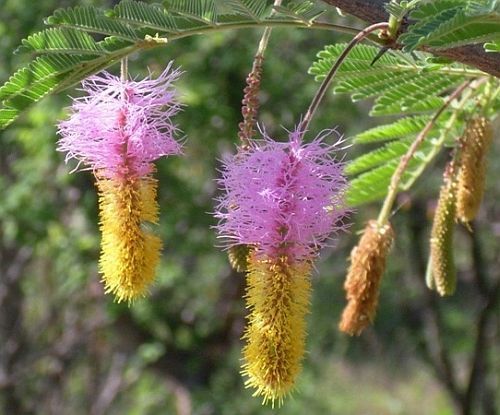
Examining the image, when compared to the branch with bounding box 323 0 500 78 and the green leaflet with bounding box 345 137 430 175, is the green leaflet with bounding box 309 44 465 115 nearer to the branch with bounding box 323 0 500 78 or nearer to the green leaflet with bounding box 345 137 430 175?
the green leaflet with bounding box 345 137 430 175

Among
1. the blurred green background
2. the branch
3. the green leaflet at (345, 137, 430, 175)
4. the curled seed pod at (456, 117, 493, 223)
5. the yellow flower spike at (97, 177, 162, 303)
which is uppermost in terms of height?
the branch

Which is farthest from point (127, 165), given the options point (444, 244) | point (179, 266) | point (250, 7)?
point (179, 266)

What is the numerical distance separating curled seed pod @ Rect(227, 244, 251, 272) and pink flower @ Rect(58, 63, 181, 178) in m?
0.23

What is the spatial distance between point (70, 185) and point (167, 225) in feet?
2.83

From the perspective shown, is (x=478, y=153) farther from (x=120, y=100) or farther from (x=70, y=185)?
(x=70, y=185)

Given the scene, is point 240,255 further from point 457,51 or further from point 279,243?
point 457,51

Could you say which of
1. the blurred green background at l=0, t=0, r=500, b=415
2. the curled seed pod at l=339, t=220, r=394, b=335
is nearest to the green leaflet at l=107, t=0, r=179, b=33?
the curled seed pod at l=339, t=220, r=394, b=335

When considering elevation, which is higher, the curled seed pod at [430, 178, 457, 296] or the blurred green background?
the curled seed pod at [430, 178, 457, 296]

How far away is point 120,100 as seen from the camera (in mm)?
1872

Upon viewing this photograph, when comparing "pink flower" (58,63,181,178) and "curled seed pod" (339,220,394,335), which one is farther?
"curled seed pod" (339,220,394,335)

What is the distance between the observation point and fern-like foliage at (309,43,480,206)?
229 cm

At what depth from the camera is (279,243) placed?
5.65ft

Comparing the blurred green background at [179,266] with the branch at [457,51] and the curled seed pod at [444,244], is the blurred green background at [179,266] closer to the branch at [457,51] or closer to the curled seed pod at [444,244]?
the curled seed pod at [444,244]

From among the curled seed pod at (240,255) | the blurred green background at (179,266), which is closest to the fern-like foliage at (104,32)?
the curled seed pod at (240,255)
